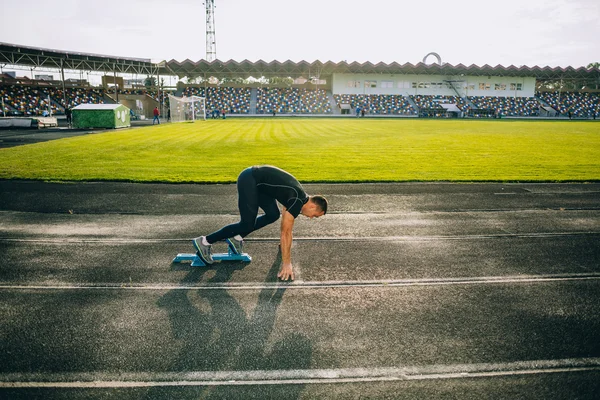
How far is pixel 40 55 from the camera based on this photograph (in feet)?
144

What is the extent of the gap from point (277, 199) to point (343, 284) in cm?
168

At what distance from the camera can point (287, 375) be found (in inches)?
155

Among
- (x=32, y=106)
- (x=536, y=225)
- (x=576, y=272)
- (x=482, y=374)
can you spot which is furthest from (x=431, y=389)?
(x=32, y=106)

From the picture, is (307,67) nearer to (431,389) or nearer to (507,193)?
(507,193)

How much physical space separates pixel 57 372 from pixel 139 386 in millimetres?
928

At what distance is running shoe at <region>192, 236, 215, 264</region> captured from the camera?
252 inches

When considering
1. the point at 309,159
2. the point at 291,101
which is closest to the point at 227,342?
the point at 309,159

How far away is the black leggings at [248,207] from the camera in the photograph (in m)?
5.88

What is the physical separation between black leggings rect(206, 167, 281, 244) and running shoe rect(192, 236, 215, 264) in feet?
0.42

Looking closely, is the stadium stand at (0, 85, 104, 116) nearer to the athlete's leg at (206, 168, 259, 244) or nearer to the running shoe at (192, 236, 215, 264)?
the running shoe at (192, 236, 215, 264)

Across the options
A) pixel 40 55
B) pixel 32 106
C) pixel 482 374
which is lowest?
pixel 482 374

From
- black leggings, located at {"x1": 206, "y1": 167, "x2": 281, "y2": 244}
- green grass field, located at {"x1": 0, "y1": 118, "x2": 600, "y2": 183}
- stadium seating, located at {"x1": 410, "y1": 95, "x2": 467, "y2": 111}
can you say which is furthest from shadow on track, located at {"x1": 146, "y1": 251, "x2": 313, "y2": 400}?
stadium seating, located at {"x1": 410, "y1": 95, "x2": 467, "y2": 111}

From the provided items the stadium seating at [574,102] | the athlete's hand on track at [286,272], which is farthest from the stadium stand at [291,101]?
the athlete's hand on track at [286,272]

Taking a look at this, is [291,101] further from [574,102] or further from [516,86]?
[574,102]
